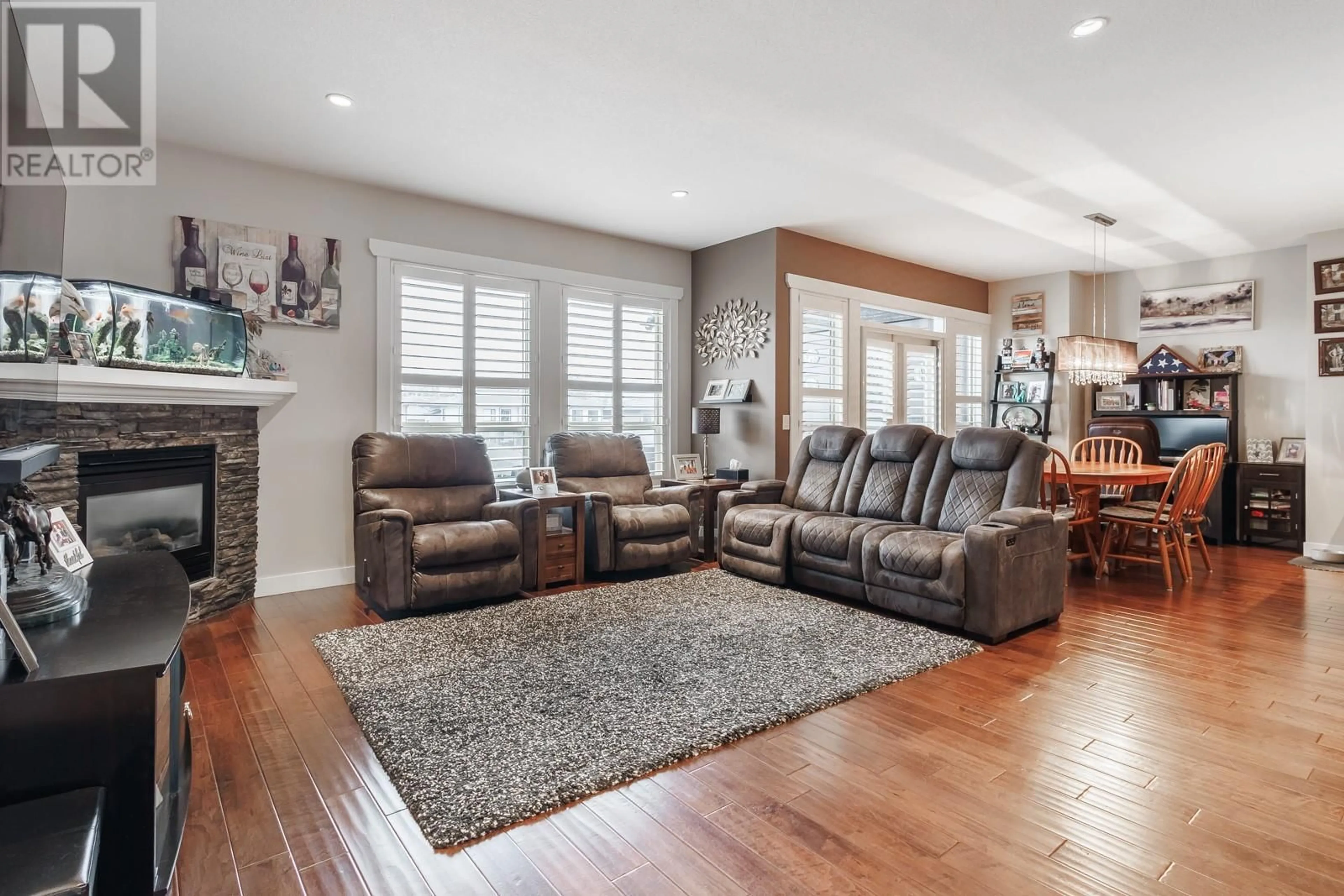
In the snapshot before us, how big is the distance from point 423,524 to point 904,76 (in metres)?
3.52

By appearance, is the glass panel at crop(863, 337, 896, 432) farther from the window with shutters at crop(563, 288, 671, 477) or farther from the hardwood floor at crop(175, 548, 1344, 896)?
the hardwood floor at crop(175, 548, 1344, 896)

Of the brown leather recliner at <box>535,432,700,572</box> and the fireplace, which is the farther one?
the brown leather recliner at <box>535,432,700,572</box>

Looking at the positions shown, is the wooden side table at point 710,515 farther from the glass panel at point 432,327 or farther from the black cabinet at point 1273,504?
the black cabinet at point 1273,504

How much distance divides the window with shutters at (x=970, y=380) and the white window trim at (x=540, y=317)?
3.24m

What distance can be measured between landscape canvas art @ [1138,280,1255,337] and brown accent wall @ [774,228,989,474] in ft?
5.33

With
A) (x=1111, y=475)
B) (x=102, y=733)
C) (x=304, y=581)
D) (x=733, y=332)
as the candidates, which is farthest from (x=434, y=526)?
(x=1111, y=475)

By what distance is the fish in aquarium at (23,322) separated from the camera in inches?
58.4

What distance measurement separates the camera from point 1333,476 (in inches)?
219

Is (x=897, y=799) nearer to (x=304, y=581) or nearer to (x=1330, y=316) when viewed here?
(x=304, y=581)

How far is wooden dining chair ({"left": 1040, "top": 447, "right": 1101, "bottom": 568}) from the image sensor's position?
14.9 feet

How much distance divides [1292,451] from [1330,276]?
1.50m

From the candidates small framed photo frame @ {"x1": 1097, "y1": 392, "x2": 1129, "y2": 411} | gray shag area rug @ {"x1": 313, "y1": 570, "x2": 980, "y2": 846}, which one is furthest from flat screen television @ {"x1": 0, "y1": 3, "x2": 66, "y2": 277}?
small framed photo frame @ {"x1": 1097, "y1": 392, "x2": 1129, "y2": 411}

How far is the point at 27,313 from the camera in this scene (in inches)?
62.1

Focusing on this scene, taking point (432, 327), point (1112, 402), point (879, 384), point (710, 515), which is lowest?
point (710, 515)
